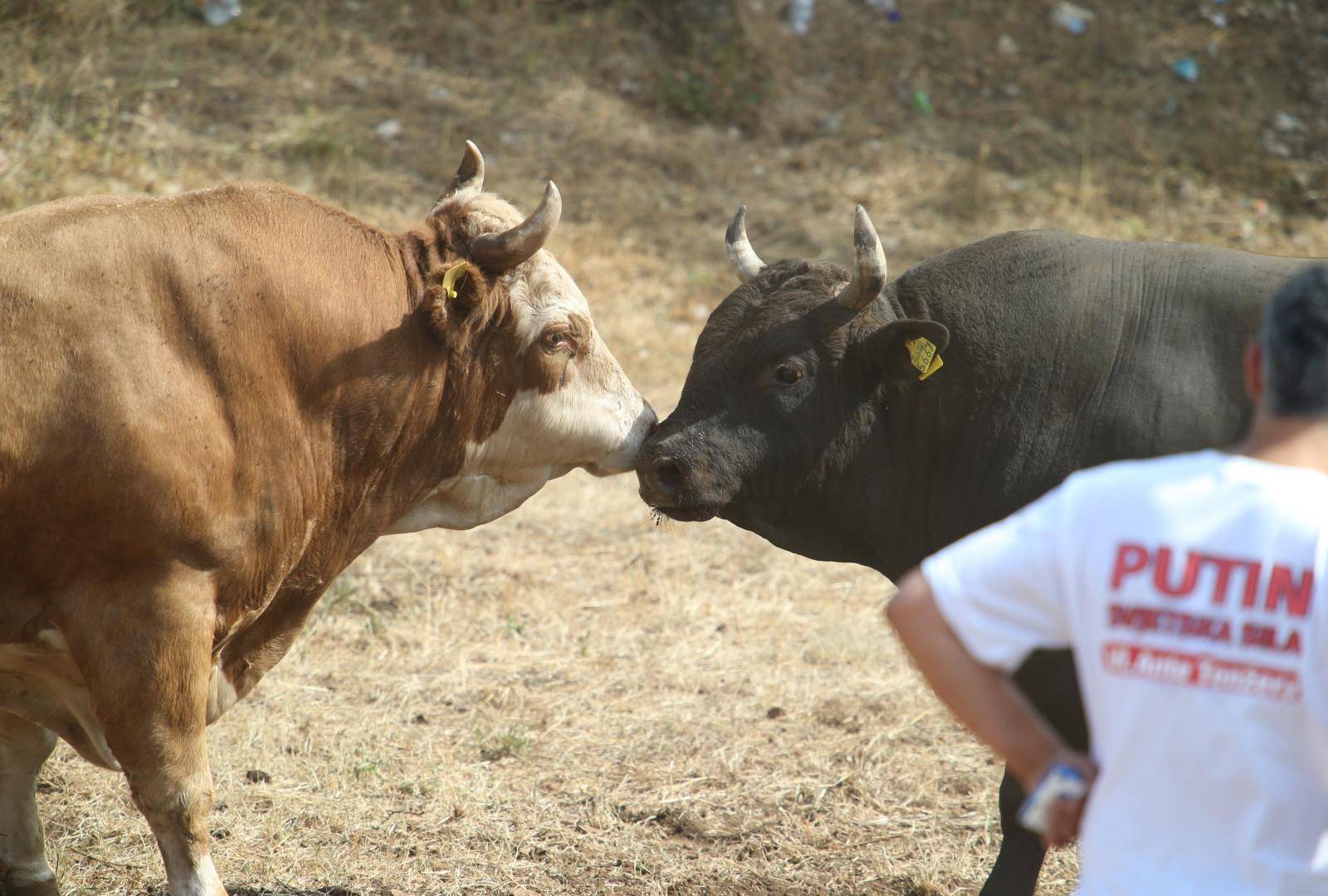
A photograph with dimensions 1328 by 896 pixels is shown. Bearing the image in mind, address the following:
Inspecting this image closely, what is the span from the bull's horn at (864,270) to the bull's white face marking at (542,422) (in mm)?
746

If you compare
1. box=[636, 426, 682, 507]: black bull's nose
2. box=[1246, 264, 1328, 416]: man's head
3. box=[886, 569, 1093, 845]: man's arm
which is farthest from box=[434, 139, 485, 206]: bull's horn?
box=[1246, 264, 1328, 416]: man's head

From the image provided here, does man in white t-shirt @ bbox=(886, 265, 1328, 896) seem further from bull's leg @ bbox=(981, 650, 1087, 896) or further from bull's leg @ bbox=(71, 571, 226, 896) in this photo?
bull's leg @ bbox=(71, 571, 226, 896)

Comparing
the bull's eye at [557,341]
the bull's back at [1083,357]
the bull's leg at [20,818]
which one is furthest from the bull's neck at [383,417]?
the bull's back at [1083,357]

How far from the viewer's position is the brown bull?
3.02 m

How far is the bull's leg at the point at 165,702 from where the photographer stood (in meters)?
3.08

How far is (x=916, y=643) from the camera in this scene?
189cm

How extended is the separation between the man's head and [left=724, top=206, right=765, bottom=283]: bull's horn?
2.44 metres

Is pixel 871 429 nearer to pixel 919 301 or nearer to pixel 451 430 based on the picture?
pixel 919 301

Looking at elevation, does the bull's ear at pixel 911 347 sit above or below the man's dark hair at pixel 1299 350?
below

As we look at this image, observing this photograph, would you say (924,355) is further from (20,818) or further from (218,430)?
(20,818)

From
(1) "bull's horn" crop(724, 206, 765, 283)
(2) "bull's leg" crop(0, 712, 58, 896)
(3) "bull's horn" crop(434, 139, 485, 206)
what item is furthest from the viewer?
(1) "bull's horn" crop(724, 206, 765, 283)

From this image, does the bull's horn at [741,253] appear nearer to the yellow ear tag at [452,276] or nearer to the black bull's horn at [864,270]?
the black bull's horn at [864,270]

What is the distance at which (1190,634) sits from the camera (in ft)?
5.64

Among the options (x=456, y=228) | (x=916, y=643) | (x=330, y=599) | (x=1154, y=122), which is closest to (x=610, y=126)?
(x=1154, y=122)
